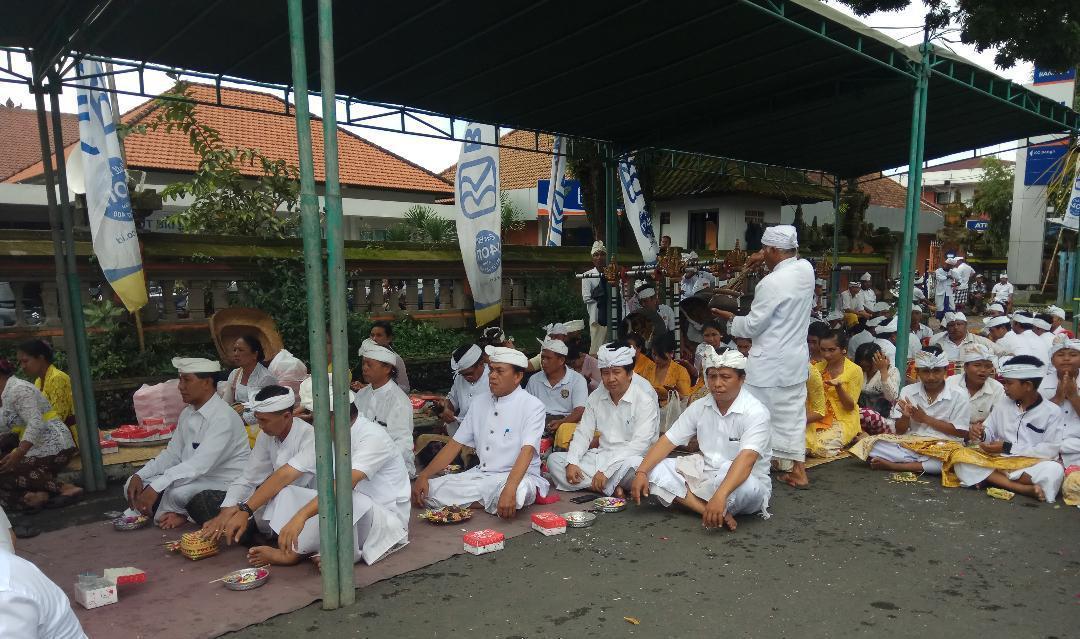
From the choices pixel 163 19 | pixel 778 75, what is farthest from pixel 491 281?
pixel 163 19

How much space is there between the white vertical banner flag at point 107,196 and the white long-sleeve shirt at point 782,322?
5.35 m

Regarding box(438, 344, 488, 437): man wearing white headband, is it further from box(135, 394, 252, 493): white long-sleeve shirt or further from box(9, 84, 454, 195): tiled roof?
box(9, 84, 454, 195): tiled roof

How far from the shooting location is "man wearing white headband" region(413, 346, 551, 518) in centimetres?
472

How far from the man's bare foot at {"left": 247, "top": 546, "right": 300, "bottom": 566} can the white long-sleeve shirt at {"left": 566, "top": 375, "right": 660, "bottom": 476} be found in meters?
2.15

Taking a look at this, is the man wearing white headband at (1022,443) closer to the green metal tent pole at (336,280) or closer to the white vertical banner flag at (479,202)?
the green metal tent pole at (336,280)

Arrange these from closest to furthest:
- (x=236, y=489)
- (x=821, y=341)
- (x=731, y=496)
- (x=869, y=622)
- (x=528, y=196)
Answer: (x=869, y=622)
(x=236, y=489)
(x=731, y=496)
(x=821, y=341)
(x=528, y=196)

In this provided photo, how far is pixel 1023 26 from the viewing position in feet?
24.2

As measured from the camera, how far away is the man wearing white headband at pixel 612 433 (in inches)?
201

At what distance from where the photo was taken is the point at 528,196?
25.7 metres

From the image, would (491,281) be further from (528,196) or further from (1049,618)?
(528,196)

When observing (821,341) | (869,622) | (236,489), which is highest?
(821,341)

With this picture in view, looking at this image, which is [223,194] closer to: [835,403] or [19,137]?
[835,403]

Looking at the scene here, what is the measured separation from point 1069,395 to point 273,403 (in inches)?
200

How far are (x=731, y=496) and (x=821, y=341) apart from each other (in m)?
2.23
